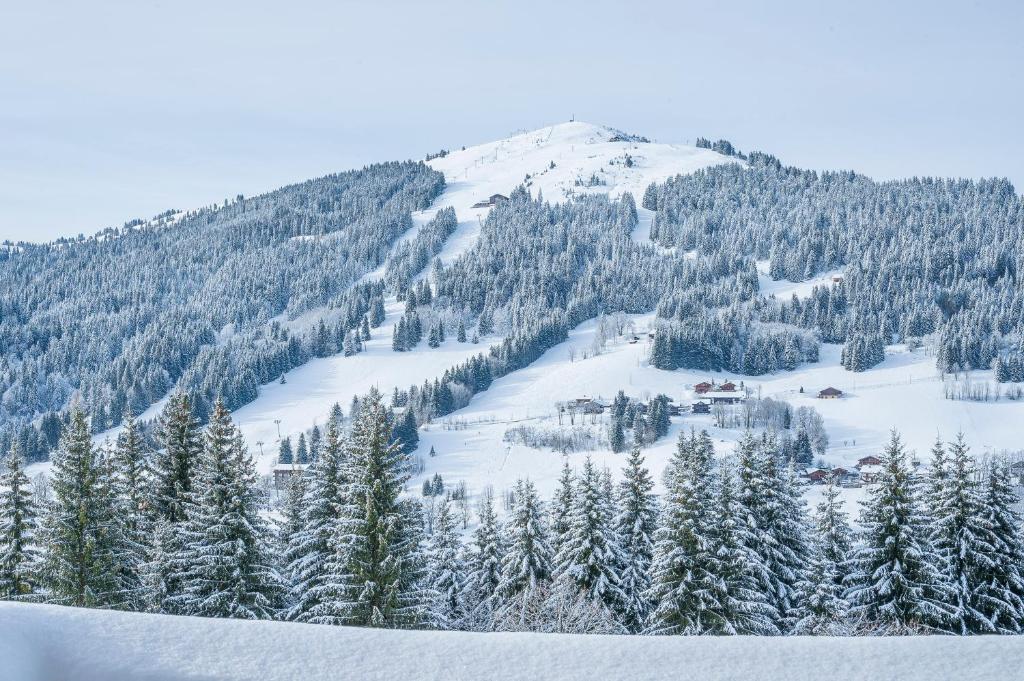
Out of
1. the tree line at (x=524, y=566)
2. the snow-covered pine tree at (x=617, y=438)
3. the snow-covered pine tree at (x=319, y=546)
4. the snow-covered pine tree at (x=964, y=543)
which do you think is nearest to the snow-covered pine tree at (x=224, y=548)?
the tree line at (x=524, y=566)

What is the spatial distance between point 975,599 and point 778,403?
3802 inches

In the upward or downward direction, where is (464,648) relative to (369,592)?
upward

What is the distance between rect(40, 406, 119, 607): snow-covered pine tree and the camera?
2369 cm

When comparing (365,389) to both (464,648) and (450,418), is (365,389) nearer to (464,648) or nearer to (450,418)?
(450,418)

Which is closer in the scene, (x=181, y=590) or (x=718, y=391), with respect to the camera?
(x=181, y=590)

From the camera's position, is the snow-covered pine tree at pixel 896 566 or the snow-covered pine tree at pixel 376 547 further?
the snow-covered pine tree at pixel 896 566

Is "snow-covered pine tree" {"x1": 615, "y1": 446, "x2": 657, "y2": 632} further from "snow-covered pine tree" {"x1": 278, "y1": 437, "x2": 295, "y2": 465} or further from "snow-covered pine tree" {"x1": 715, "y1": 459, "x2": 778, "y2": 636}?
"snow-covered pine tree" {"x1": 278, "y1": 437, "x2": 295, "y2": 465}

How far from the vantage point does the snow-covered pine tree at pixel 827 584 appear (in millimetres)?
25297

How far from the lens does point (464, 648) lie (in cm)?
810

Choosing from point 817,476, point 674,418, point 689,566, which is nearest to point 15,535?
point 689,566

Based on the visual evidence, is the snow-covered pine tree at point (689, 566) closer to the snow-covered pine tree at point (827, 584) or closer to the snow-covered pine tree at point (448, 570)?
the snow-covered pine tree at point (827, 584)

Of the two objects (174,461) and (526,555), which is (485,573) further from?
(174,461)

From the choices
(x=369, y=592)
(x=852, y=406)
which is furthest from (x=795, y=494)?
(x=852, y=406)

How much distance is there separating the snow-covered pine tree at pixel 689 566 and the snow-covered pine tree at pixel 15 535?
19.6 metres
